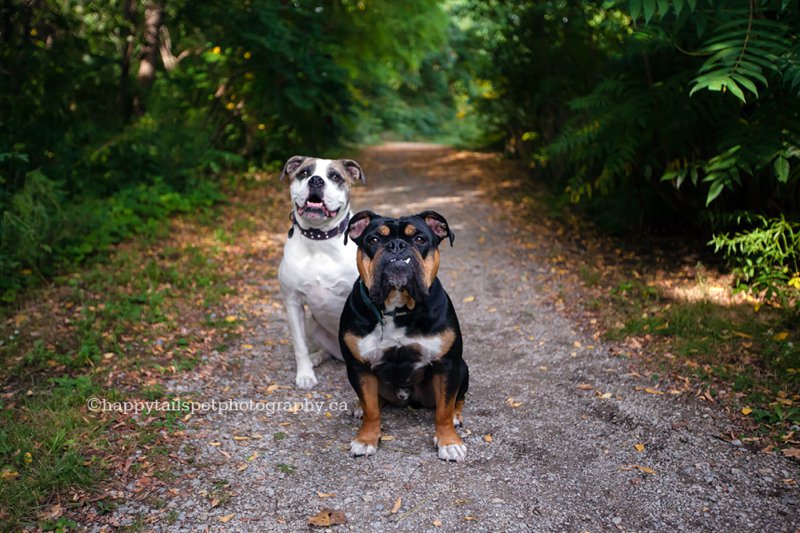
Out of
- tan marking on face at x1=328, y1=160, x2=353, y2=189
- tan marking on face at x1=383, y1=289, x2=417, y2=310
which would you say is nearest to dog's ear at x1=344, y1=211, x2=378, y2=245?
tan marking on face at x1=383, y1=289, x2=417, y2=310

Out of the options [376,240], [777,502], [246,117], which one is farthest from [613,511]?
[246,117]

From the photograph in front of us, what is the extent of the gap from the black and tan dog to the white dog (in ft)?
1.92

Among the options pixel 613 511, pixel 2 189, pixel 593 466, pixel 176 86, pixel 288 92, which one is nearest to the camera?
pixel 613 511

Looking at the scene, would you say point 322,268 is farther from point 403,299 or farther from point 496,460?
point 496,460

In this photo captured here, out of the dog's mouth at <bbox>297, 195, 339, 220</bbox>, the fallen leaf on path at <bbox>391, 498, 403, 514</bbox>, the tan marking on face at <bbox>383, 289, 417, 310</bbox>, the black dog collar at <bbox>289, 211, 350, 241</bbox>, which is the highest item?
the dog's mouth at <bbox>297, 195, 339, 220</bbox>

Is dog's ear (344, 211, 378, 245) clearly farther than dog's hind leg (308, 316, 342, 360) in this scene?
No

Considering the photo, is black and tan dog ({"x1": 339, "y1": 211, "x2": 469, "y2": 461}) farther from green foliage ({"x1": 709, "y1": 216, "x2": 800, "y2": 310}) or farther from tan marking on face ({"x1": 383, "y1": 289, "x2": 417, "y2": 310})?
green foliage ({"x1": 709, "y1": 216, "x2": 800, "y2": 310})

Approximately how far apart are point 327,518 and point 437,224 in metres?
1.87

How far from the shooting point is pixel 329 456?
13.5 ft

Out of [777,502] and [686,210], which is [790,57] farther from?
[686,210]

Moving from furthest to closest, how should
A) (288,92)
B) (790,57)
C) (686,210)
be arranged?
(288,92) → (686,210) → (790,57)

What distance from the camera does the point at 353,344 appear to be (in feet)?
12.8

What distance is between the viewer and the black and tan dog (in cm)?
362

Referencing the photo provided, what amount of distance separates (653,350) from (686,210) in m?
3.25
